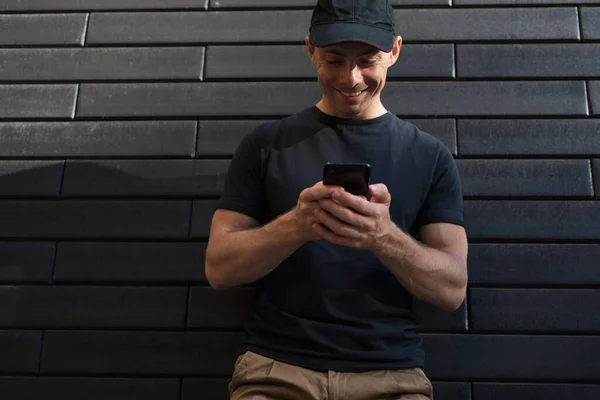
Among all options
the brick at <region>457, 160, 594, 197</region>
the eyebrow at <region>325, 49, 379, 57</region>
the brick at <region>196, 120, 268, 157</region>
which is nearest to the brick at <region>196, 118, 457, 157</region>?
the brick at <region>196, 120, 268, 157</region>

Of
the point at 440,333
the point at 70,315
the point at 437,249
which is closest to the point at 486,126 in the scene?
the point at 437,249

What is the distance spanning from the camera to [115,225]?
1808mm

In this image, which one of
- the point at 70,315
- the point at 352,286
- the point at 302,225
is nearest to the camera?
the point at 302,225

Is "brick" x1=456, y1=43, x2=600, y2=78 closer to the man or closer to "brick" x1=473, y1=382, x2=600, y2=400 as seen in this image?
the man

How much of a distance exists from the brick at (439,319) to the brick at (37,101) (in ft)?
4.49

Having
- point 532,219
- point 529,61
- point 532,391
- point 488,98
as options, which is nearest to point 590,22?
point 529,61

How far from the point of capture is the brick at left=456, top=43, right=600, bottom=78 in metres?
1.82

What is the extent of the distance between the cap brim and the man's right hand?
1.39ft

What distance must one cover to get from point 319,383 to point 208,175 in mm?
809

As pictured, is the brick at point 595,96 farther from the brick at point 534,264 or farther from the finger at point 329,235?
the finger at point 329,235

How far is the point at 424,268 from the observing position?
1351mm

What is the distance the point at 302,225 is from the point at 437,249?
405 mm

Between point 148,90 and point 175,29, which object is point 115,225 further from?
point 175,29

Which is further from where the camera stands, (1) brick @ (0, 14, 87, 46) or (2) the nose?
(1) brick @ (0, 14, 87, 46)
